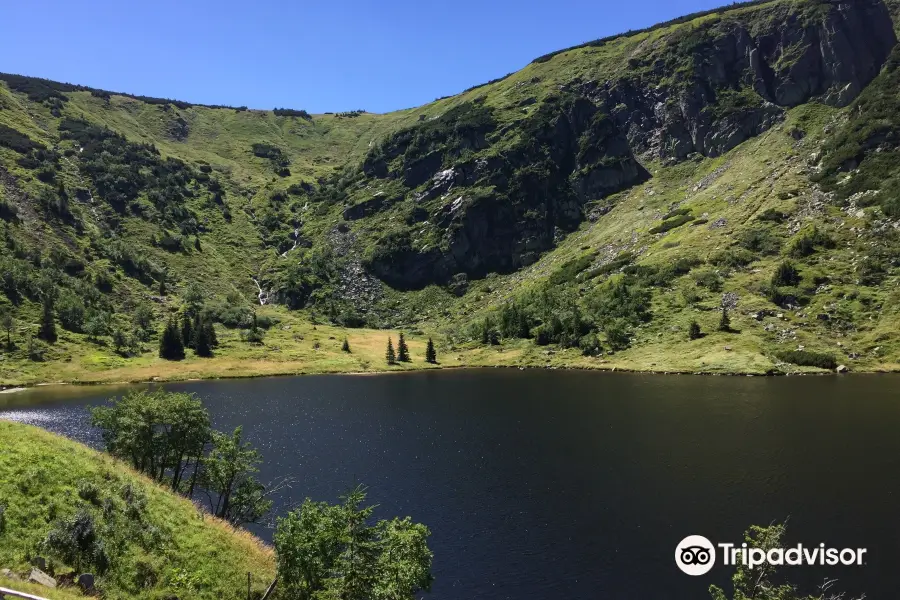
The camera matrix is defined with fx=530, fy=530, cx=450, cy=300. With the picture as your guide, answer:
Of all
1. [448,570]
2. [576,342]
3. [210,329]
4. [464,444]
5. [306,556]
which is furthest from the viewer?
[210,329]

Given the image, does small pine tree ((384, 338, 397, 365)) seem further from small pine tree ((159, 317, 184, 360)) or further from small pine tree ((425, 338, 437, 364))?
small pine tree ((159, 317, 184, 360))

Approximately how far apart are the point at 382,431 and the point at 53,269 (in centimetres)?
15730

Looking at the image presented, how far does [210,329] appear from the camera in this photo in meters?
171

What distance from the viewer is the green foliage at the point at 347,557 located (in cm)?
2738

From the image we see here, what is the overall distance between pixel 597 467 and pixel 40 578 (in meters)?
54.7

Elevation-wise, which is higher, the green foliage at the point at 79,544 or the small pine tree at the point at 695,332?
the small pine tree at the point at 695,332

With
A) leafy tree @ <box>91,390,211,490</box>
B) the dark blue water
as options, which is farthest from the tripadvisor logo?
leafy tree @ <box>91,390,211,490</box>

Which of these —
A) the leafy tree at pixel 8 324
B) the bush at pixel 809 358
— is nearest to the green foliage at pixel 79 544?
the bush at pixel 809 358

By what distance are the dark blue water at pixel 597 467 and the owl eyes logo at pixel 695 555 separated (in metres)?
0.80

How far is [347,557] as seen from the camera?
28297 millimetres

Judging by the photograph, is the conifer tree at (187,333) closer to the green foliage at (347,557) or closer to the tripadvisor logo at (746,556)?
the green foliage at (347,557)

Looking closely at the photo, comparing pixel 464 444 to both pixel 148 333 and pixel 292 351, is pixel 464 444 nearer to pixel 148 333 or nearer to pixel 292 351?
pixel 292 351

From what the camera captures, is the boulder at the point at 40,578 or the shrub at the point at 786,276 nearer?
the boulder at the point at 40,578

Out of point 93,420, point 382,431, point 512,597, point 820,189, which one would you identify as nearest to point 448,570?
point 512,597
